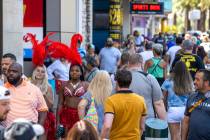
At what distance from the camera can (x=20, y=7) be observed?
12.9 m

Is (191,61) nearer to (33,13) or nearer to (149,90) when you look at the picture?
(33,13)

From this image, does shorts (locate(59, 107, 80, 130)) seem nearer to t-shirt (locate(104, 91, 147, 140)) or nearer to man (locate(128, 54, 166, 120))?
man (locate(128, 54, 166, 120))

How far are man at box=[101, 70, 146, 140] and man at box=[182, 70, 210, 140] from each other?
63 centimetres

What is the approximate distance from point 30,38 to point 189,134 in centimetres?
673

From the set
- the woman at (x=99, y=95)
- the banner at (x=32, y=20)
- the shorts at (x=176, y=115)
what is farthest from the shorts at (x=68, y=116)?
the banner at (x=32, y=20)

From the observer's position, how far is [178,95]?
1059 centimetres

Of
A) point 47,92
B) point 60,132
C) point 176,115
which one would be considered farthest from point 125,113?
point 176,115

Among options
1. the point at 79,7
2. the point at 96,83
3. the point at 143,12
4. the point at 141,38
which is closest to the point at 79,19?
the point at 79,7

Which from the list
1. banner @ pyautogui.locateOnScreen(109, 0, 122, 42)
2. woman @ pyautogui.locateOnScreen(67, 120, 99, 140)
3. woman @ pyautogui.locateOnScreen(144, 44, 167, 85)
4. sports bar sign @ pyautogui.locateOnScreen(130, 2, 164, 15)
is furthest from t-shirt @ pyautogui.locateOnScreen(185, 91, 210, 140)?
sports bar sign @ pyautogui.locateOnScreen(130, 2, 164, 15)

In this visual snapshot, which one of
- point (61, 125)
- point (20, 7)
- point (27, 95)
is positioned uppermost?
point (20, 7)

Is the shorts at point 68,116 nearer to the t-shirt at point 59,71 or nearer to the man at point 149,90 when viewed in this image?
the man at point 149,90

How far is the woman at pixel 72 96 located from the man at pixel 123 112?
2155 millimetres

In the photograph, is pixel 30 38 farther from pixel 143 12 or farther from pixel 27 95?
pixel 143 12

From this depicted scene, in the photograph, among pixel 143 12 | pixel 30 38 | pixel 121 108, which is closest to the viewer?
pixel 121 108
